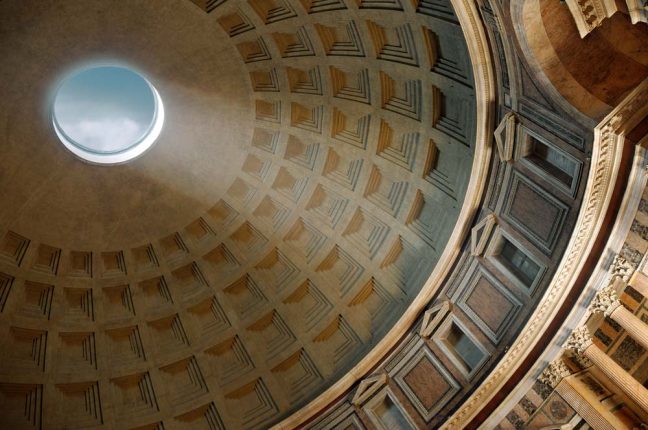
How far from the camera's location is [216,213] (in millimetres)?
23828

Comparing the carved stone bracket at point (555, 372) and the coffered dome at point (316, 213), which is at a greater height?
the coffered dome at point (316, 213)

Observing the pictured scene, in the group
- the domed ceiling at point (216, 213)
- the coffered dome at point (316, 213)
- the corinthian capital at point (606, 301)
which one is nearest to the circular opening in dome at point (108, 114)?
the coffered dome at point (316, 213)

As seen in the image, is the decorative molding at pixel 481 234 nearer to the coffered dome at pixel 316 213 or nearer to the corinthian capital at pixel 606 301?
the coffered dome at pixel 316 213

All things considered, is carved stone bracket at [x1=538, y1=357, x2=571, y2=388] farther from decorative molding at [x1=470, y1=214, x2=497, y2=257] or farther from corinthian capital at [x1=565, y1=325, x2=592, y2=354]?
decorative molding at [x1=470, y1=214, x2=497, y2=257]

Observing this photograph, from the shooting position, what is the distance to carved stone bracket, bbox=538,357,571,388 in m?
14.4

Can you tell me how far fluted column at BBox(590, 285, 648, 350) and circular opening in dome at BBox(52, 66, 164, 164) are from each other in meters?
16.8

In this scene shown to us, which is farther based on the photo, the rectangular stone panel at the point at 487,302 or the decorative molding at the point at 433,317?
the decorative molding at the point at 433,317

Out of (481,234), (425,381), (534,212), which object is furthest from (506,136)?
(425,381)

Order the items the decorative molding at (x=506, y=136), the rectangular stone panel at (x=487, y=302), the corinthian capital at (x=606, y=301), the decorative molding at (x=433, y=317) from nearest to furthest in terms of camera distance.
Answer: the corinthian capital at (x=606, y=301) < the decorative molding at (x=506, y=136) < the rectangular stone panel at (x=487, y=302) < the decorative molding at (x=433, y=317)

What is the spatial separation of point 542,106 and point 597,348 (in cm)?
581

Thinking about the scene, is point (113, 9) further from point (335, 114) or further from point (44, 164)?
point (335, 114)

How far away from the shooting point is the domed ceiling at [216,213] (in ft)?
65.3

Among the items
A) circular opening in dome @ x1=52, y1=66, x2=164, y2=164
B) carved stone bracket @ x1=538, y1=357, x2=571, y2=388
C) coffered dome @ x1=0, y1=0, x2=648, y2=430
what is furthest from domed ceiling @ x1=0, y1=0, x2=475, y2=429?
Result: carved stone bracket @ x1=538, y1=357, x2=571, y2=388

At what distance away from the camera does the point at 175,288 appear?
2408cm
